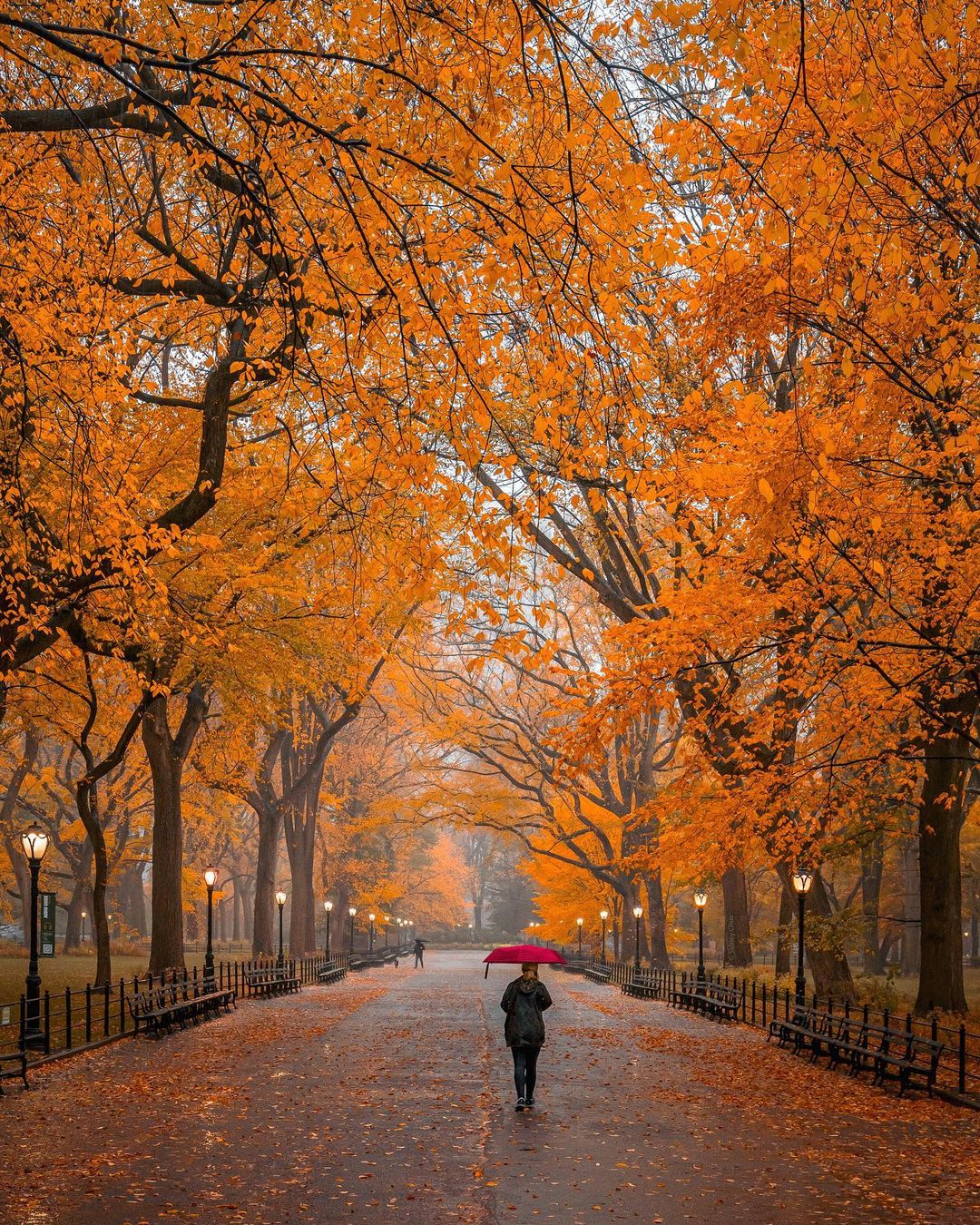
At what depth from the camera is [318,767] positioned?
43.4 metres

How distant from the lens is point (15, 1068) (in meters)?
15.0

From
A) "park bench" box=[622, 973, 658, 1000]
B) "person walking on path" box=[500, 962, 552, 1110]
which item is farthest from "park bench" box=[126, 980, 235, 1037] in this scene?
"park bench" box=[622, 973, 658, 1000]

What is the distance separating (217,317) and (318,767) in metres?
25.9

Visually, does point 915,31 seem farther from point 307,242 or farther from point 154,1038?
point 154,1038

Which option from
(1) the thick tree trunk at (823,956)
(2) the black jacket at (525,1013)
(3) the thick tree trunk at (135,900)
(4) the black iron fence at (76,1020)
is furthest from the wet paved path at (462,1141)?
(3) the thick tree trunk at (135,900)

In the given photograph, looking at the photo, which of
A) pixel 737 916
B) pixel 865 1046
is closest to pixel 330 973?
pixel 737 916

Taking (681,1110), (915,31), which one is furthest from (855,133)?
(681,1110)

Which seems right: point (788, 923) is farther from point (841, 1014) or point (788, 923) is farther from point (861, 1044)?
point (861, 1044)

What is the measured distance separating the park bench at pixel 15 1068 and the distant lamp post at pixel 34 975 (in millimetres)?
816

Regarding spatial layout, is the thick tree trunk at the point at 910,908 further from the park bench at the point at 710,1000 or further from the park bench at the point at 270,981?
the park bench at the point at 270,981

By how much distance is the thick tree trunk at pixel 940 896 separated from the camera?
814 inches

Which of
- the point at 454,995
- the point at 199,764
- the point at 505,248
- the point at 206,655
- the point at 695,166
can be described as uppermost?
the point at 695,166

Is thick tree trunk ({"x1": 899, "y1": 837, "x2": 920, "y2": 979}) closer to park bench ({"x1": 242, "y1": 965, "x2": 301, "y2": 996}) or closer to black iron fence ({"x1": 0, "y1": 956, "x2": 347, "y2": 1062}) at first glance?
park bench ({"x1": 242, "y1": 965, "x2": 301, "y2": 996})

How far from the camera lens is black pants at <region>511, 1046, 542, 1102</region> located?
525 inches
